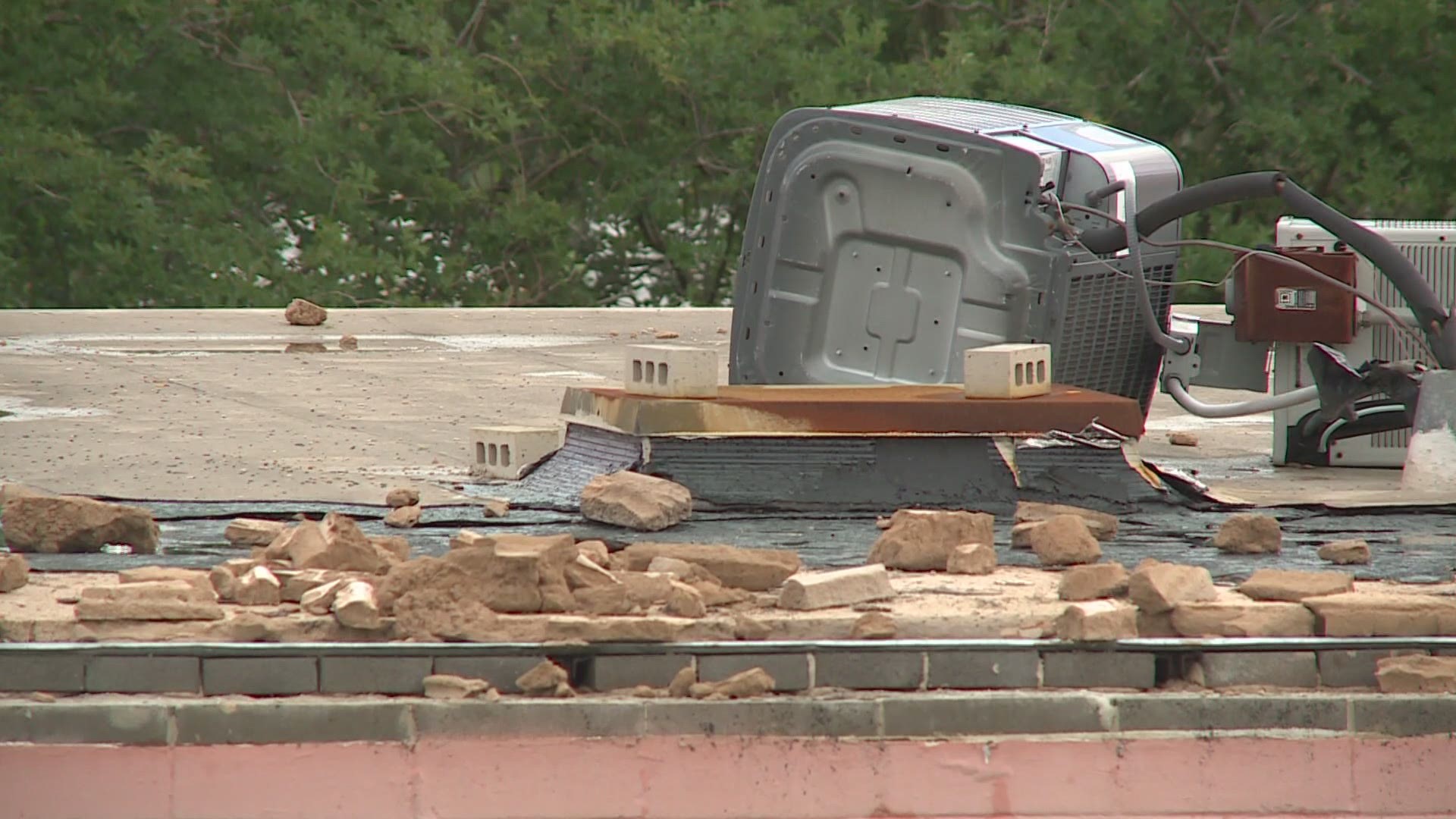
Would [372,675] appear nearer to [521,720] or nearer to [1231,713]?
[521,720]

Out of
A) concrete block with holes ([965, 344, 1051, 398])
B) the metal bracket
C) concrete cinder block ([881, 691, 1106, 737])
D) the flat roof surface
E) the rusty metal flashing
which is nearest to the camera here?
concrete cinder block ([881, 691, 1106, 737])

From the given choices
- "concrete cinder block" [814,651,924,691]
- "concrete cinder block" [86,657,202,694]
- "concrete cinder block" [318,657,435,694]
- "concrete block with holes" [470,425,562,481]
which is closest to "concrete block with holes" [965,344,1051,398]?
"concrete block with holes" [470,425,562,481]

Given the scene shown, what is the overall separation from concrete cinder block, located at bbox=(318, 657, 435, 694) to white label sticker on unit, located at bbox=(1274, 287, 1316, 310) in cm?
363

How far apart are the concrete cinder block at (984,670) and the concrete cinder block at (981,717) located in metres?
0.10

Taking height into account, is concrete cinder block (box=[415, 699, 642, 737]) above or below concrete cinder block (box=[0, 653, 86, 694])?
below

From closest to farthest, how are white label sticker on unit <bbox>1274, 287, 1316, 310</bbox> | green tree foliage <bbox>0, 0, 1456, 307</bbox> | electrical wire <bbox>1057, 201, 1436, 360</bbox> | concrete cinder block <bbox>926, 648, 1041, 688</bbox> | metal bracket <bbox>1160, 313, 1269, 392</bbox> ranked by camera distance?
concrete cinder block <bbox>926, 648, 1041, 688</bbox> → electrical wire <bbox>1057, 201, 1436, 360</bbox> → white label sticker on unit <bbox>1274, 287, 1316, 310</bbox> → metal bracket <bbox>1160, 313, 1269, 392</bbox> → green tree foliage <bbox>0, 0, 1456, 307</bbox>

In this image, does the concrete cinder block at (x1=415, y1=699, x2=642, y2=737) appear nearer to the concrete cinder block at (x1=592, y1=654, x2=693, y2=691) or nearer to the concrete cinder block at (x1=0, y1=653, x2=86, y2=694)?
the concrete cinder block at (x1=592, y1=654, x2=693, y2=691)

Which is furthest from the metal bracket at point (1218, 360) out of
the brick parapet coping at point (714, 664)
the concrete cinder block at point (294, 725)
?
the concrete cinder block at point (294, 725)

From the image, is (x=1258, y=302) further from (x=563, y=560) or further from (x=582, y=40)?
(x=582, y=40)

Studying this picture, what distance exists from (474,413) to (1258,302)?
3.15 m

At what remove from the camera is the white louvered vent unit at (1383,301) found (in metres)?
6.53

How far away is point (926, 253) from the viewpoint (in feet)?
22.5

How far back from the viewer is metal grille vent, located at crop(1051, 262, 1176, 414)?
21.8 ft

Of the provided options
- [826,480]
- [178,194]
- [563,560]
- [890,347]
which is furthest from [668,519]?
[178,194]
